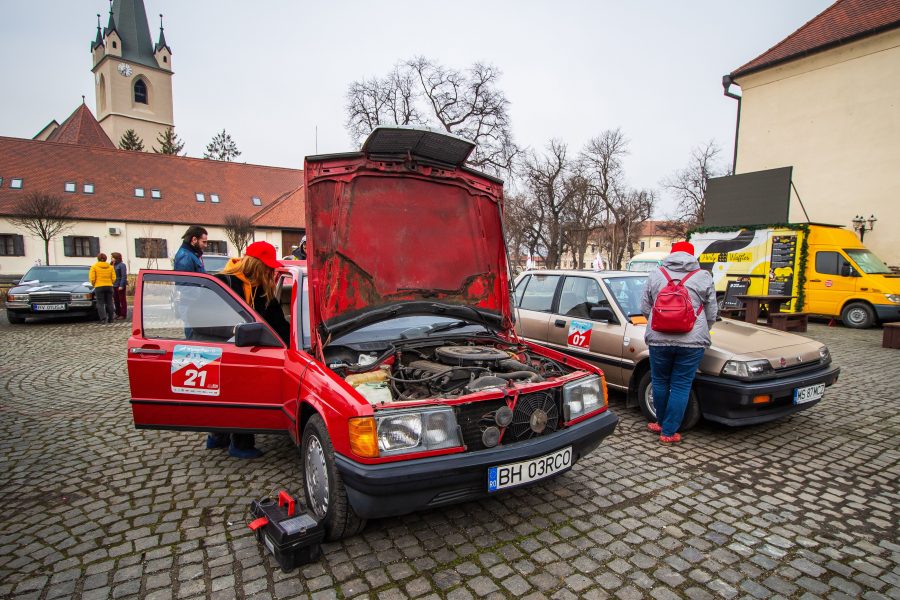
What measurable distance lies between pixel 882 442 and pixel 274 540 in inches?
213

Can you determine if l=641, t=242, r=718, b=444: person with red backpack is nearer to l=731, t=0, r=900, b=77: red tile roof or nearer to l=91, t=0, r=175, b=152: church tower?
l=731, t=0, r=900, b=77: red tile roof

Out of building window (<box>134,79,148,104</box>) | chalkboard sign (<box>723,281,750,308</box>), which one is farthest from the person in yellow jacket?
building window (<box>134,79,148,104</box>)

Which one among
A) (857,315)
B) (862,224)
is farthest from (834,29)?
(857,315)

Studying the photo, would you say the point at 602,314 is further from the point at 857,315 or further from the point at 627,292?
the point at 857,315

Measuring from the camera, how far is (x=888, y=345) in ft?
30.8

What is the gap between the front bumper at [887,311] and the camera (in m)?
11.8

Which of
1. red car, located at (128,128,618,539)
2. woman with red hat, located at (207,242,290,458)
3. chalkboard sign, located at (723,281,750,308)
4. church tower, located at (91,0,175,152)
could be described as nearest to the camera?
red car, located at (128,128,618,539)

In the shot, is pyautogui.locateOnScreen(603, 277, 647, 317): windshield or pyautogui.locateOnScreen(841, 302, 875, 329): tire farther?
pyautogui.locateOnScreen(841, 302, 875, 329): tire

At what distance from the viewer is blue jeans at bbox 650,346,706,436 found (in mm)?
4234

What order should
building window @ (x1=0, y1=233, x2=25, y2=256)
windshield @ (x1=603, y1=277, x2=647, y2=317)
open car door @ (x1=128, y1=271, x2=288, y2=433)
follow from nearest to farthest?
open car door @ (x1=128, y1=271, x2=288, y2=433) → windshield @ (x1=603, y1=277, x2=647, y2=317) → building window @ (x1=0, y1=233, x2=25, y2=256)

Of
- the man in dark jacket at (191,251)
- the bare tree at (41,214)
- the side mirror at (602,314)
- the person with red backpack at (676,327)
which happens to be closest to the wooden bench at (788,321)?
the side mirror at (602,314)

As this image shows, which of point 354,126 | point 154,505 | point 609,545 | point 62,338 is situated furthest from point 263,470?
point 354,126

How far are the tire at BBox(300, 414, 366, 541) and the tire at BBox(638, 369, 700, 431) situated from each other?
338 cm

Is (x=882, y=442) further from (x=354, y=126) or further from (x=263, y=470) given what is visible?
(x=354, y=126)
